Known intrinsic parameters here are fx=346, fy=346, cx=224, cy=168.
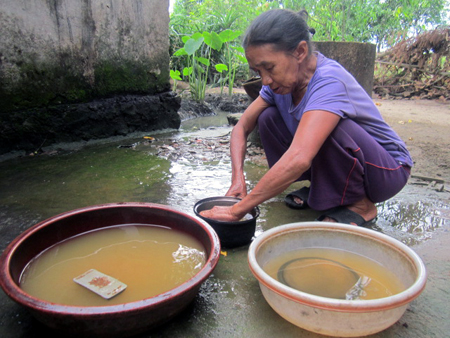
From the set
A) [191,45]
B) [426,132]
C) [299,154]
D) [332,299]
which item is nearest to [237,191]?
[299,154]

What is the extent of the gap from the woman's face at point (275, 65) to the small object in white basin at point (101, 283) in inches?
42.8

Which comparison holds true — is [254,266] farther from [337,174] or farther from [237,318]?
[337,174]

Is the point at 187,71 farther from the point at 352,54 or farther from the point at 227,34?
the point at 352,54

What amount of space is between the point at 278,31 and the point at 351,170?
75 centimetres

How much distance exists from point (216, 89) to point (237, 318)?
7603 mm

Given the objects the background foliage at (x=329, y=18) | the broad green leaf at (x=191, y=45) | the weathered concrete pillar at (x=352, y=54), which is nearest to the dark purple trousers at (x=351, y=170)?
the weathered concrete pillar at (x=352, y=54)

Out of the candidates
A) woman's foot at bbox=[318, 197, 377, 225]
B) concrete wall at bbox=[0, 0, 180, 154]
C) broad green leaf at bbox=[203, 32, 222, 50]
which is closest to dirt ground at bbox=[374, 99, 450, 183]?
woman's foot at bbox=[318, 197, 377, 225]

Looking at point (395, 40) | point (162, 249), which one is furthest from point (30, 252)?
point (395, 40)

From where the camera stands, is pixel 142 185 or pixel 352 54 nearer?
pixel 142 185

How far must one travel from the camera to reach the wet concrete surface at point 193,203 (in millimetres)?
1202

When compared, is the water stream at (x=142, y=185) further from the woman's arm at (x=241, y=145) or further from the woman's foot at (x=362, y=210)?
the woman's arm at (x=241, y=145)

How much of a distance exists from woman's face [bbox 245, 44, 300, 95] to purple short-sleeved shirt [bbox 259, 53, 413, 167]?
0.36ft

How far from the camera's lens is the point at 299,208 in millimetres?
2158

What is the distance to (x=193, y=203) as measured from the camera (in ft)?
7.24
